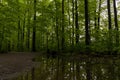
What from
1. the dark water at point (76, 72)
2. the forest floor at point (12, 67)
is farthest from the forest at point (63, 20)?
the dark water at point (76, 72)

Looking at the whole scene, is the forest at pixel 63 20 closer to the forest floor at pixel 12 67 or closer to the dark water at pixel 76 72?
the forest floor at pixel 12 67

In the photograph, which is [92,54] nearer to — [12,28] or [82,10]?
[82,10]

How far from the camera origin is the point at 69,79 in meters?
6.54

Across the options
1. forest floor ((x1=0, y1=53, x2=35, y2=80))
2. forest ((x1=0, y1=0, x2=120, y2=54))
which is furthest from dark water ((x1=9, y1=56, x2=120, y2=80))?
forest ((x1=0, y1=0, x2=120, y2=54))

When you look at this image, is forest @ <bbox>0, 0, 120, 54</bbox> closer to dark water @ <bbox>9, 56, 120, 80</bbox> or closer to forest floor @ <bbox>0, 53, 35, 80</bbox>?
forest floor @ <bbox>0, 53, 35, 80</bbox>

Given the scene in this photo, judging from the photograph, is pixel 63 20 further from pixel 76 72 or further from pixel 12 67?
pixel 76 72

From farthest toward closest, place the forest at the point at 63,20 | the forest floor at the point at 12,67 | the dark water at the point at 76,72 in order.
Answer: the forest at the point at 63,20
the forest floor at the point at 12,67
the dark water at the point at 76,72

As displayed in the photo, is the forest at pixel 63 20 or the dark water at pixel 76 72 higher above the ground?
the forest at pixel 63 20

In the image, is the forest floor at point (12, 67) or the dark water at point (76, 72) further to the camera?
the forest floor at point (12, 67)

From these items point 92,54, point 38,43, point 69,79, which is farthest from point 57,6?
point 69,79

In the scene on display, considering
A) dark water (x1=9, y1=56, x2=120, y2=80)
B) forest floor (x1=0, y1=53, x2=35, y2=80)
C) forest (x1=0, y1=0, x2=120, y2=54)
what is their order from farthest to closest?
forest (x1=0, y1=0, x2=120, y2=54) < forest floor (x1=0, y1=53, x2=35, y2=80) < dark water (x1=9, y1=56, x2=120, y2=80)

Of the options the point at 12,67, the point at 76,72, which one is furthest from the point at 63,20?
the point at 76,72

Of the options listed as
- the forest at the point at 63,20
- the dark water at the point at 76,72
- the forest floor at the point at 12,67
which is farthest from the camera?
the forest at the point at 63,20

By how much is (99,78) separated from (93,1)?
68.8 feet
